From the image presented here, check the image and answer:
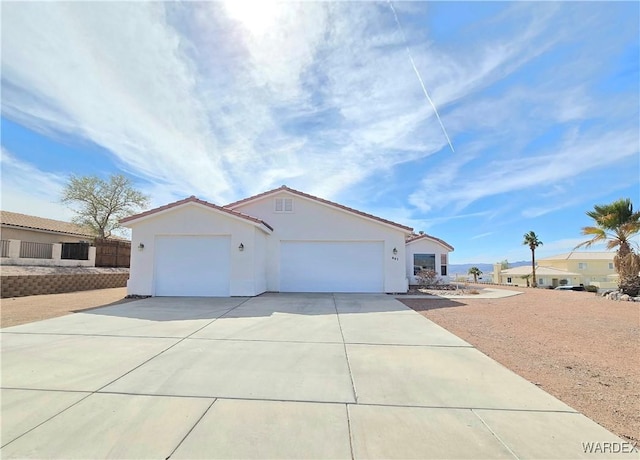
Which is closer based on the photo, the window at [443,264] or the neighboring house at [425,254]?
the neighboring house at [425,254]

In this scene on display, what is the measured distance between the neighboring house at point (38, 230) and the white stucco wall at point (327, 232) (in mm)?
18413

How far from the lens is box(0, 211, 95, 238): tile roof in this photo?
71.2 ft

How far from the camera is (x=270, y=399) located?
3797 millimetres

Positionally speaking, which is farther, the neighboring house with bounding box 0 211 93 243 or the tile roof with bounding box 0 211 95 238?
→ the tile roof with bounding box 0 211 95 238

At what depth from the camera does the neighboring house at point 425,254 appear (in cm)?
2317

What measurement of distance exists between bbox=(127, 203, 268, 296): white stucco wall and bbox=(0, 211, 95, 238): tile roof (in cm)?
1482

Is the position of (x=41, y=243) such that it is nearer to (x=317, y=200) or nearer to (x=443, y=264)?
(x=317, y=200)

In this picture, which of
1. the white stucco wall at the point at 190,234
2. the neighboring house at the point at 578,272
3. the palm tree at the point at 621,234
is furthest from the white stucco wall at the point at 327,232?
the neighboring house at the point at 578,272

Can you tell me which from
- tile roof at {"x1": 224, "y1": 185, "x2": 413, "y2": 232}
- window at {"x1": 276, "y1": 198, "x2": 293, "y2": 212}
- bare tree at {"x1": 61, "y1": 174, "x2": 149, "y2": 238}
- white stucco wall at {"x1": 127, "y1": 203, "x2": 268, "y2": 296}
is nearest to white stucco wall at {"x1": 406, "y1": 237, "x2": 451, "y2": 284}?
tile roof at {"x1": 224, "y1": 185, "x2": 413, "y2": 232}

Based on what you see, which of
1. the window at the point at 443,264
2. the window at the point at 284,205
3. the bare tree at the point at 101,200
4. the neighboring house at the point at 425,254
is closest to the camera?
the window at the point at 284,205

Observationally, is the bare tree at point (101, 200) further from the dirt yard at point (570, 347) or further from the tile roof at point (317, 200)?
the dirt yard at point (570, 347)

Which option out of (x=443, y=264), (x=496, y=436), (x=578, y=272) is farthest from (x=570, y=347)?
(x=578, y=272)

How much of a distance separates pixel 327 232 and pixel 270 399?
11.5 m

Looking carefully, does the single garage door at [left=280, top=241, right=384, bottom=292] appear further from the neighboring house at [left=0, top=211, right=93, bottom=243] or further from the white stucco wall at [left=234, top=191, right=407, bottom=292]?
the neighboring house at [left=0, top=211, right=93, bottom=243]
